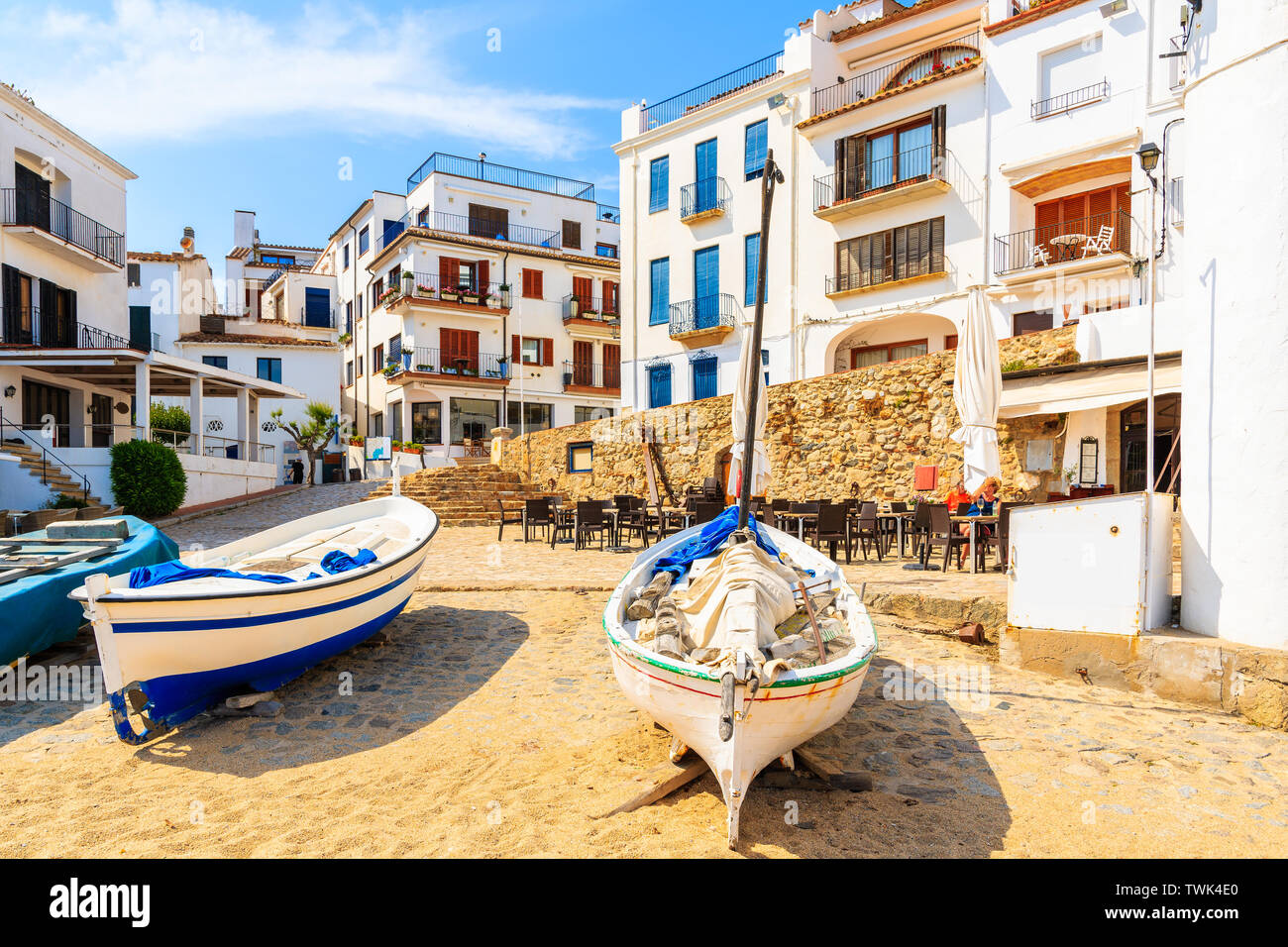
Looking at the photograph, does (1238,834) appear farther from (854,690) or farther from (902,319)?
(902,319)

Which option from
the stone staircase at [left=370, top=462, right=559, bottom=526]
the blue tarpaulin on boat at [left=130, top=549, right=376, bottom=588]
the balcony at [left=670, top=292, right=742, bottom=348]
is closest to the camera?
the blue tarpaulin on boat at [left=130, top=549, right=376, bottom=588]

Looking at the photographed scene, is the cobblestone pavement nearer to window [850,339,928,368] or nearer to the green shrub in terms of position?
the green shrub

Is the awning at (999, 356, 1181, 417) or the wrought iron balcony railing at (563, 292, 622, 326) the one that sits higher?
the wrought iron balcony railing at (563, 292, 622, 326)

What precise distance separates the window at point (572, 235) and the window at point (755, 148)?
14661 millimetres

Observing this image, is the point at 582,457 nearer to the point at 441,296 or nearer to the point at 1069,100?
the point at 441,296

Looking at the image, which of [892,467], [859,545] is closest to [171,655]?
[859,545]

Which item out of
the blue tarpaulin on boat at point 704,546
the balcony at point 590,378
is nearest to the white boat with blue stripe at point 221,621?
the blue tarpaulin on boat at point 704,546

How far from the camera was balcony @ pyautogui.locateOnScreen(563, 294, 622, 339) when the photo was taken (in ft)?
113

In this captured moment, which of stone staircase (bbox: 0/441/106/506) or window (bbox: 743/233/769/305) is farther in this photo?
window (bbox: 743/233/769/305)

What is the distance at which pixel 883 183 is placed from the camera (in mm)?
20156

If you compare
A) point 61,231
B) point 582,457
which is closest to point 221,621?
point 582,457

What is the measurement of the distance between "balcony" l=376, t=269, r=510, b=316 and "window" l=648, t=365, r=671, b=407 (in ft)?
33.3

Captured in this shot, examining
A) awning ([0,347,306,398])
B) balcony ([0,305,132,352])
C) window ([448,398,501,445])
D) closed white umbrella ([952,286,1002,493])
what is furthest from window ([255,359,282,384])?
closed white umbrella ([952,286,1002,493])

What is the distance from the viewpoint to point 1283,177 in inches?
199
